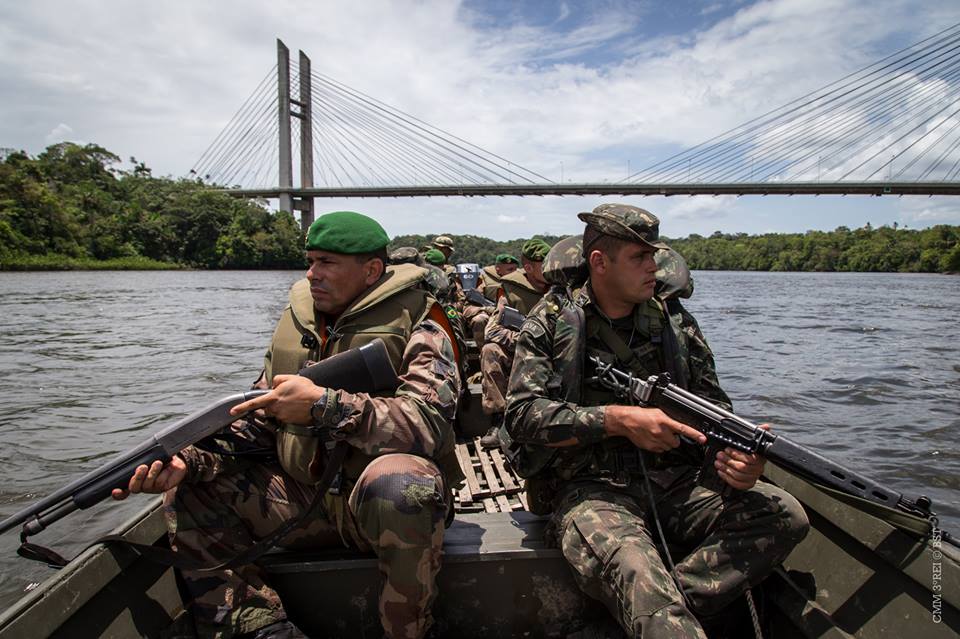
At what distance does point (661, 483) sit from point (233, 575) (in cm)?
167

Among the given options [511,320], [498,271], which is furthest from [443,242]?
[511,320]

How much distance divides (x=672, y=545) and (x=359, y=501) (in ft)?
4.10

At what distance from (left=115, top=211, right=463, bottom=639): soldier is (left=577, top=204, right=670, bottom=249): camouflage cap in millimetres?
784

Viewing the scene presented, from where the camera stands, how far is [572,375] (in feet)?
8.38

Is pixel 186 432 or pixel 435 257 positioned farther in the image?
pixel 435 257

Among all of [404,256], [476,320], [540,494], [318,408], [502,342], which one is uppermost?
[404,256]

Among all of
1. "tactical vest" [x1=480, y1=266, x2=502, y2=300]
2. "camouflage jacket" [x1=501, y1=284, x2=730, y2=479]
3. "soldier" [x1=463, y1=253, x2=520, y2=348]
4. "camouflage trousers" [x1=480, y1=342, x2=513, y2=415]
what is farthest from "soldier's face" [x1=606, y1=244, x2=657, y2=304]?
"tactical vest" [x1=480, y1=266, x2=502, y2=300]

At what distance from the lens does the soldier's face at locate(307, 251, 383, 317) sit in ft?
8.39

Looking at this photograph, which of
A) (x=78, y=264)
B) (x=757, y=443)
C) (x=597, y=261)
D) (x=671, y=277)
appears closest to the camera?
(x=757, y=443)

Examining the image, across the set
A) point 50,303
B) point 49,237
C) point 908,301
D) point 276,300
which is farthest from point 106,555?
point 49,237

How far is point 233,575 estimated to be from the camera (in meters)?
2.28

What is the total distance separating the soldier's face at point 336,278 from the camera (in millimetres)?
2557

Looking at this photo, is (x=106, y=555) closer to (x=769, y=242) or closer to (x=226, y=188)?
(x=226, y=188)

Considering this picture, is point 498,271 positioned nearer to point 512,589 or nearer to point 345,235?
point 345,235
